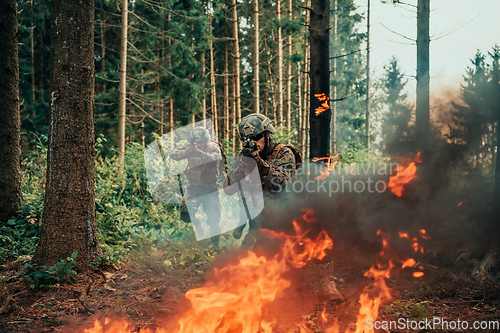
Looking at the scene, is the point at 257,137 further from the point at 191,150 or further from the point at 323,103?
the point at 323,103

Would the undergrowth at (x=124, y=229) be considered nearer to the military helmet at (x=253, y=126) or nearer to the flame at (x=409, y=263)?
Answer: the military helmet at (x=253, y=126)

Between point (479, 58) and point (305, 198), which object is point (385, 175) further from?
point (479, 58)

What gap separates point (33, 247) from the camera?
534 cm

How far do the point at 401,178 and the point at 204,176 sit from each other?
3543 millimetres

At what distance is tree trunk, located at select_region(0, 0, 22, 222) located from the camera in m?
6.02

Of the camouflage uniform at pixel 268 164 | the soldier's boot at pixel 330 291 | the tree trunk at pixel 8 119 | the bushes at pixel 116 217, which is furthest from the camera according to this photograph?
the tree trunk at pixel 8 119

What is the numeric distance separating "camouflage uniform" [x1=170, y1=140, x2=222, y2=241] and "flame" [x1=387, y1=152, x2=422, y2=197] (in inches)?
124

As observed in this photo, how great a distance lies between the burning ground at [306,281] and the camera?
12.3 ft

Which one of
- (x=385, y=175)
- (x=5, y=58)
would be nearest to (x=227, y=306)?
(x=385, y=175)

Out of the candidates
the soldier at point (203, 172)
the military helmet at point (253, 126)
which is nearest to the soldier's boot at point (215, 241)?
the soldier at point (203, 172)

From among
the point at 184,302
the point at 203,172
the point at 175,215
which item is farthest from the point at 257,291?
the point at 175,215

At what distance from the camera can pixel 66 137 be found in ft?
14.3

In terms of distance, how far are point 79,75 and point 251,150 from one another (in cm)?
261

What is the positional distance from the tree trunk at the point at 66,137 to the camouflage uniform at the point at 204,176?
1953 millimetres
